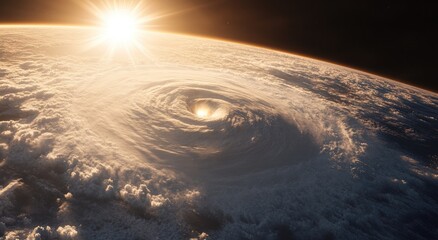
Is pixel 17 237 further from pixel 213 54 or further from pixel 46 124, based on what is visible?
pixel 213 54

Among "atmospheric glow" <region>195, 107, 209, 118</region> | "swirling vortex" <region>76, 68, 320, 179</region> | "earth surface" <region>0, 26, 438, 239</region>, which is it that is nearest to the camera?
"earth surface" <region>0, 26, 438, 239</region>

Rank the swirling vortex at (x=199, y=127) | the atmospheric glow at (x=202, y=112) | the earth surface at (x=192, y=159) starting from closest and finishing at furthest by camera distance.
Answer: the earth surface at (x=192, y=159)
the swirling vortex at (x=199, y=127)
the atmospheric glow at (x=202, y=112)

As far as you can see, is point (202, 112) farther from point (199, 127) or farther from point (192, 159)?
point (192, 159)

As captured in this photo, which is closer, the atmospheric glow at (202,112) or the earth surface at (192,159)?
the earth surface at (192,159)

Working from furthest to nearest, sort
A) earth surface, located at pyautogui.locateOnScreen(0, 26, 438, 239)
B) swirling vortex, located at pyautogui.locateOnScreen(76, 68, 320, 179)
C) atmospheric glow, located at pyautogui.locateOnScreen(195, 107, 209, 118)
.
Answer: atmospheric glow, located at pyautogui.locateOnScreen(195, 107, 209, 118) → swirling vortex, located at pyautogui.locateOnScreen(76, 68, 320, 179) → earth surface, located at pyautogui.locateOnScreen(0, 26, 438, 239)

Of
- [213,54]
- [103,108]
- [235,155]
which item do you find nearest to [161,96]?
[103,108]

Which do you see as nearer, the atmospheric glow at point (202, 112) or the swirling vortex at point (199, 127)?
the swirling vortex at point (199, 127)

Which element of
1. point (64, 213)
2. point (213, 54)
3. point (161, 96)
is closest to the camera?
point (64, 213)

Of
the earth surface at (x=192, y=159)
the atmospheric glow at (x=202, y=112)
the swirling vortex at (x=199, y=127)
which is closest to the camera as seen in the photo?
the earth surface at (x=192, y=159)

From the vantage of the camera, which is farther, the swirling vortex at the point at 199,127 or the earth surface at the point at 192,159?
the swirling vortex at the point at 199,127
